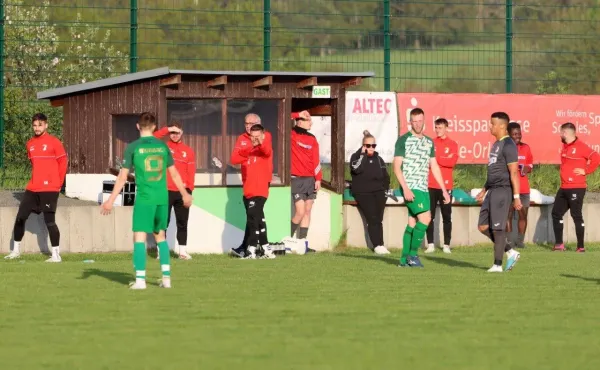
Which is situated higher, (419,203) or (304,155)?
(304,155)

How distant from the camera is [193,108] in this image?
68.3ft

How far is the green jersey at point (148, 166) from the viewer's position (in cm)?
1405

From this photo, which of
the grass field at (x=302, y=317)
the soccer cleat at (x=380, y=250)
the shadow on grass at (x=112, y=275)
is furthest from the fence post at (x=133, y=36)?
the shadow on grass at (x=112, y=275)

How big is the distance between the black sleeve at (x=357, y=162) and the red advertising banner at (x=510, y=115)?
2.15 meters

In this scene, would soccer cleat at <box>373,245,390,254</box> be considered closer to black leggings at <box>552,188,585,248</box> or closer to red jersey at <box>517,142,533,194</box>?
red jersey at <box>517,142,533,194</box>

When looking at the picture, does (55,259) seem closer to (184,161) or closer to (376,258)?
(184,161)

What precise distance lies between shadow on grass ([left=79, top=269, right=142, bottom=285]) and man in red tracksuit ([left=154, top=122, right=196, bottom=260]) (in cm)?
271

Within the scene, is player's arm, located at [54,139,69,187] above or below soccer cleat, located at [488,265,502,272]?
above

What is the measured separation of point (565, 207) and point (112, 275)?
28.4ft

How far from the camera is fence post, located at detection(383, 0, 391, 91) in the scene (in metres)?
24.4

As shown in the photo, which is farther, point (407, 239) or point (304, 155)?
point (304, 155)

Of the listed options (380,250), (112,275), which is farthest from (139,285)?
(380,250)

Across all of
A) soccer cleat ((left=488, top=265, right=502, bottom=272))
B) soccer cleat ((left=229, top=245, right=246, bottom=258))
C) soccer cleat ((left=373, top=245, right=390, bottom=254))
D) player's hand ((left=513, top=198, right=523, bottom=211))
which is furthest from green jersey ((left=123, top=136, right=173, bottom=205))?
soccer cleat ((left=373, top=245, right=390, bottom=254))

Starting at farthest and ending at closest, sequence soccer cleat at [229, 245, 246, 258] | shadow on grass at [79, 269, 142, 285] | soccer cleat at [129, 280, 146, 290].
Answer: soccer cleat at [229, 245, 246, 258]
shadow on grass at [79, 269, 142, 285]
soccer cleat at [129, 280, 146, 290]
